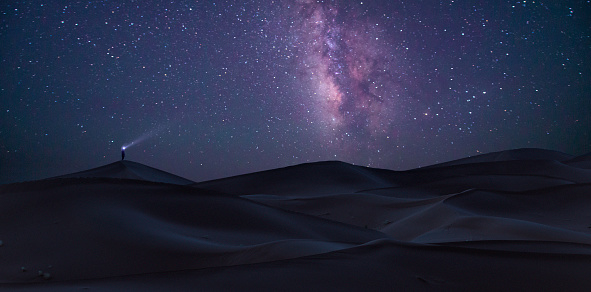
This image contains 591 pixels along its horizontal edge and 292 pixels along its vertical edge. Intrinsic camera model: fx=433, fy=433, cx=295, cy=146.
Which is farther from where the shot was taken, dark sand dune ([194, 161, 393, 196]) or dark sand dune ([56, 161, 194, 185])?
dark sand dune ([56, 161, 194, 185])

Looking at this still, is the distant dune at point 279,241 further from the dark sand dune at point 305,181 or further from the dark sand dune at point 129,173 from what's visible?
the dark sand dune at point 129,173

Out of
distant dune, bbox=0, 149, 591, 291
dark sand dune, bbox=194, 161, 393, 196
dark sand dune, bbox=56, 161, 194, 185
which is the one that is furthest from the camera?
dark sand dune, bbox=56, 161, 194, 185

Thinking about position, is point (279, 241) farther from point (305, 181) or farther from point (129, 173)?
point (129, 173)

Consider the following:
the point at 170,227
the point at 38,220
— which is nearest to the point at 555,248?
the point at 170,227

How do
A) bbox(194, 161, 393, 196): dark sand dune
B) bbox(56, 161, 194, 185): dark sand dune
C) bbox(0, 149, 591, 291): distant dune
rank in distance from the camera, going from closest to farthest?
bbox(0, 149, 591, 291): distant dune
bbox(194, 161, 393, 196): dark sand dune
bbox(56, 161, 194, 185): dark sand dune

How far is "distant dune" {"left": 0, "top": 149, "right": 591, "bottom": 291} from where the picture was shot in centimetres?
219

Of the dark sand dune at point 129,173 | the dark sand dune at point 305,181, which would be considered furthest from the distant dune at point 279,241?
the dark sand dune at point 129,173

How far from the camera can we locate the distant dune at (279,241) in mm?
2193

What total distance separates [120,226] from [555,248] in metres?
3.62

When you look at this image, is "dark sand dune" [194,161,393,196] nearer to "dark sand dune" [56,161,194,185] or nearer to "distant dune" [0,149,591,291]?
"dark sand dune" [56,161,194,185]

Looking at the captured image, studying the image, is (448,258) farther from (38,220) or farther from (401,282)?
(38,220)

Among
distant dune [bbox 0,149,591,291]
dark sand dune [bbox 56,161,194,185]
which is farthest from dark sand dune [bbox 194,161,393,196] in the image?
distant dune [bbox 0,149,591,291]

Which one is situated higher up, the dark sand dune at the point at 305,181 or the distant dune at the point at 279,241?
the dark sand dune at the point at 305,181

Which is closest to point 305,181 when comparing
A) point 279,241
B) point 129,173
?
point 129,173
